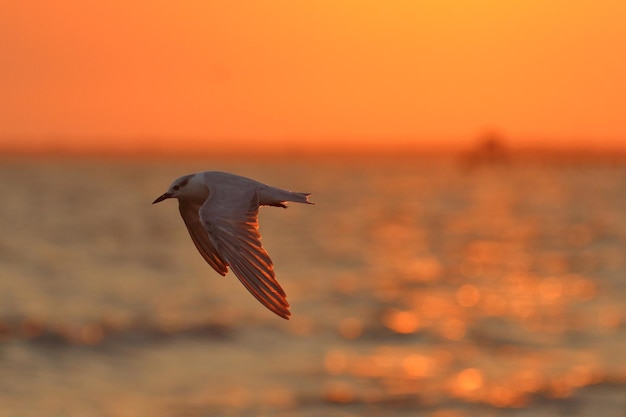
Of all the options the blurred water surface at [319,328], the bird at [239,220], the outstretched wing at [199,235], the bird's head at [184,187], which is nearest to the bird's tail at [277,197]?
the bird at [239,220]

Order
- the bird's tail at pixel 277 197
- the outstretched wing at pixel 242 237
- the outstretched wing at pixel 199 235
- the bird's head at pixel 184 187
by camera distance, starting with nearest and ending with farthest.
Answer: the outstretched wing at pixel 242 237 → the bird's tail at pixel 277 197 → the bird's head at pixel 184 187 → the outstretched wing at pixel 199 235

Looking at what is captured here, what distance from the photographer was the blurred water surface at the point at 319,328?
28625 millimetres

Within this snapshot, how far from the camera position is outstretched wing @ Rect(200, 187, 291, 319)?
9.06 m

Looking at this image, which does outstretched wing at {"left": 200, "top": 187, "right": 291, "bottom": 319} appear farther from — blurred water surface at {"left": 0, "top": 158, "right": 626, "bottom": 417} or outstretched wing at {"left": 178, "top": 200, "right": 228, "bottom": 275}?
blurred water surface at {"left": 0, "top": 158, "right": 626, "bottom": 417}

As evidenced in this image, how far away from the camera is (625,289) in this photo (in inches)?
1924

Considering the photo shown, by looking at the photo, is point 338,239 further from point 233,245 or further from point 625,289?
point 233,245

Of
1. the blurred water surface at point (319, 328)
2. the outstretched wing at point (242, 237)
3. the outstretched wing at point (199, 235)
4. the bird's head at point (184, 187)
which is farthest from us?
the blurred water surface at point (319, 328)

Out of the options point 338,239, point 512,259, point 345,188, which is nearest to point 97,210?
point 338,239

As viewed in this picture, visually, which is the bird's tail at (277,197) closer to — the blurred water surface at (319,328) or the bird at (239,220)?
the bird at (239,220)

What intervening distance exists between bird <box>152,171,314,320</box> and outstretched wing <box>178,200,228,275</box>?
21 millimetres

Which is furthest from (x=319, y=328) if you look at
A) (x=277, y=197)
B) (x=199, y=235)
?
(x=277, y=197)

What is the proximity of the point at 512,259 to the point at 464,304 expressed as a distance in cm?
1997

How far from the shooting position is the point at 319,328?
3847 centimetres

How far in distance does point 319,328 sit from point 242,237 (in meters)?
29.1
